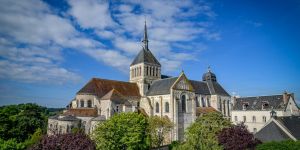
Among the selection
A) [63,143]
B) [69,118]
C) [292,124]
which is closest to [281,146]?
[292,124]

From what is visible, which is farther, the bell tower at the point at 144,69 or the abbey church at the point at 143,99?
the bell tower at the point at 144,69

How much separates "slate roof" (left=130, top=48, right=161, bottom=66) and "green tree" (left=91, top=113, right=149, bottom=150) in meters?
27.9

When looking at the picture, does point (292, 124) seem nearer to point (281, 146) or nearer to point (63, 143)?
point (281, 146)

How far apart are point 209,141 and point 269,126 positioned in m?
17.7

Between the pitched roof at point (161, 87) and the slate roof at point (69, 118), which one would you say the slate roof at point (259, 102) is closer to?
the pitched roof at point (161, 87)

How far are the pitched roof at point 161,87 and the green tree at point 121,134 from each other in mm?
19007

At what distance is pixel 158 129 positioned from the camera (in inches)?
1774

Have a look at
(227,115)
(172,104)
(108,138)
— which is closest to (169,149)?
(172,104)

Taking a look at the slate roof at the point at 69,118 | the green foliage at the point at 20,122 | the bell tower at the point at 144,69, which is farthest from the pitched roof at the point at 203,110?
the green foliage at the point at 20,122

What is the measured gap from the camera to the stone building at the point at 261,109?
55.7m

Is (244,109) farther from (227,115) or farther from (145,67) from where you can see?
(145,67)

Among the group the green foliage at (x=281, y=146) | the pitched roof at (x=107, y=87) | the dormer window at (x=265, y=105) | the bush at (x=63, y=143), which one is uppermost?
the pitched roof at (x=107, y=87)

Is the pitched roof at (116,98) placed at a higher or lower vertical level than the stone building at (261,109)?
higher

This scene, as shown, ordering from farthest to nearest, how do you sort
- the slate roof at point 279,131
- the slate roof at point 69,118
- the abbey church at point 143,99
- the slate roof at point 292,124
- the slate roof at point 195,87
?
1. the slate roof at point 195,87
2. the abbey church at point 143,99
3. the slate roof at point 69,118
4. the slate roof at point 292,124
5. the slate roof at point 279,131
